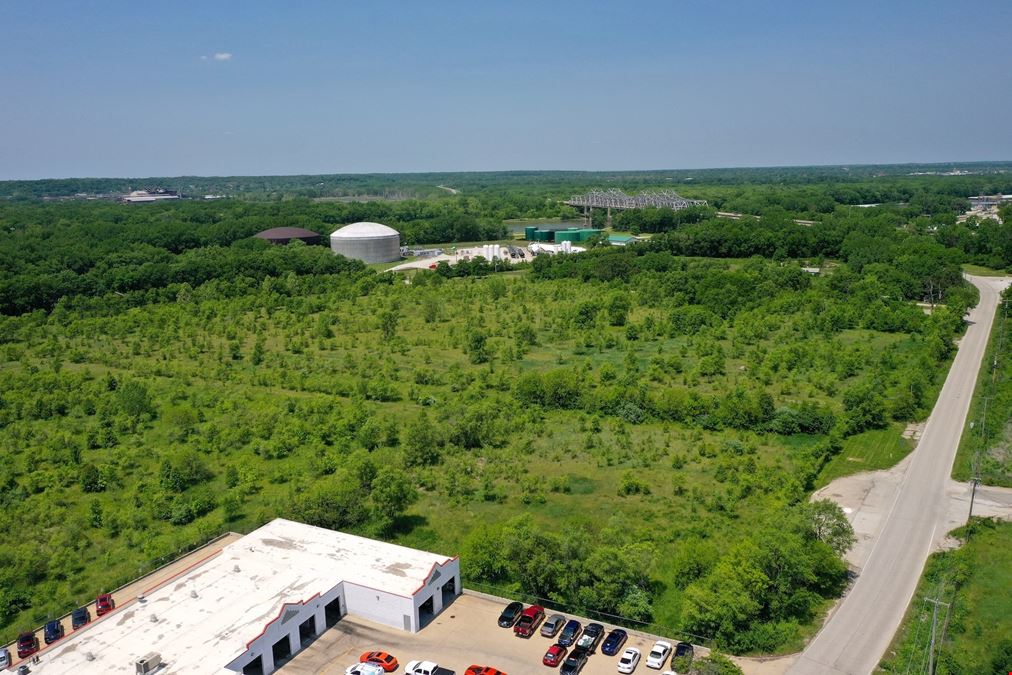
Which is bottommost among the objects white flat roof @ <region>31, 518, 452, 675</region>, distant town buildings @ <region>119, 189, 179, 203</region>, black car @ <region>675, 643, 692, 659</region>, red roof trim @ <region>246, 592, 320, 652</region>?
black car @ <region>675, 643, 692, 659</region>

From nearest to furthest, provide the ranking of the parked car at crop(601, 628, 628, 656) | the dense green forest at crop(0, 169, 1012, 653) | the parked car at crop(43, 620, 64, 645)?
the parked car at crop(601, 628, 628, 656) < the parked car at crop(43, 620, 64, 645) < the dense green forest at crop(0, 169, 1012, 653)

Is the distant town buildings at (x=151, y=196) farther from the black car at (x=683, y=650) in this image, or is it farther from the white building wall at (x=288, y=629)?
the black car at (x=683, y=650)

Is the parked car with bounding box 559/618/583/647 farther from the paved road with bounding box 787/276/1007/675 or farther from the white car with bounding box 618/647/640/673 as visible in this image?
the paved road with bounding box 787/276/1007/675

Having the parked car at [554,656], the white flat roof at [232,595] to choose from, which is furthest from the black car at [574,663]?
the white flat roof at [232,595]

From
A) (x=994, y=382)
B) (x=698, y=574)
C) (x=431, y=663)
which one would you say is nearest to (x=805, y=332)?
(x=994, y=382)

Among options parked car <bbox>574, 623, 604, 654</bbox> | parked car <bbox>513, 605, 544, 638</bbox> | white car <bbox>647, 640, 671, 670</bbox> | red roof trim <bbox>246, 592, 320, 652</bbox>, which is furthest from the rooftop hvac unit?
white car <bbox>647, 640, 671, 670</bbox>

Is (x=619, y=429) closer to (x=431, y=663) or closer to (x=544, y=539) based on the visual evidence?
(x=544, y=539)
